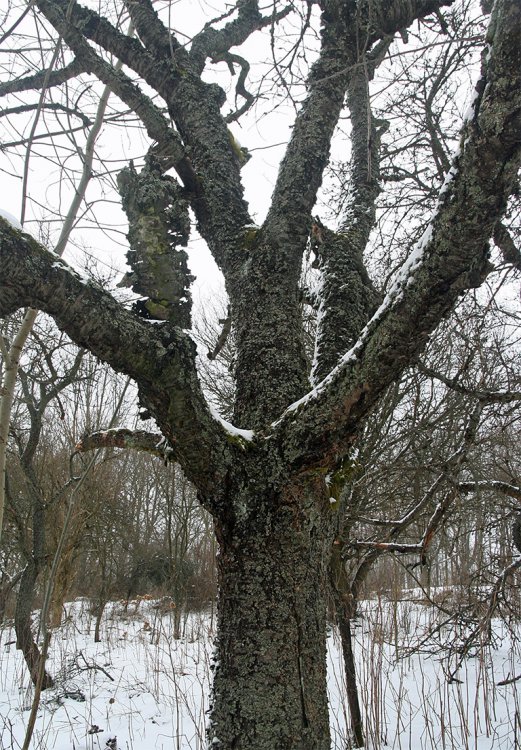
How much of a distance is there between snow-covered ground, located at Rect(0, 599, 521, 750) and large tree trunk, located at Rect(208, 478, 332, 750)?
1.34m

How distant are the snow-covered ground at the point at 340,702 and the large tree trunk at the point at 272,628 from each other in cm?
134

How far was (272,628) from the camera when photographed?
47.4 inches

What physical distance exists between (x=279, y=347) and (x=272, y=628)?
772 mm

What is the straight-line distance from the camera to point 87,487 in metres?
6.32

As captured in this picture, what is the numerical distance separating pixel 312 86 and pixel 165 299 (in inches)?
41.4

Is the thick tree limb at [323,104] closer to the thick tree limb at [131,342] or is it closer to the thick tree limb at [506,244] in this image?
the thick tree limb at [131,342]

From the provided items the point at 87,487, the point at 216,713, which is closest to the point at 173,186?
the point at 216,713

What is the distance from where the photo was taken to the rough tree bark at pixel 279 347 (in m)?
1.03

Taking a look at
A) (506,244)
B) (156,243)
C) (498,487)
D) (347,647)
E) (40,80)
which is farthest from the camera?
(347,647)

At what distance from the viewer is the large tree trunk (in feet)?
3.80

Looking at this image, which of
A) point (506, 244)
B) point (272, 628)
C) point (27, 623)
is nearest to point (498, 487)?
point (506, 244)

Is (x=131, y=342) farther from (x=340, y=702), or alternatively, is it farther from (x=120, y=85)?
(x=340, y=702)

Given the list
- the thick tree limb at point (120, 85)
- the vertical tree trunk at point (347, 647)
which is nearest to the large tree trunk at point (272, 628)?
the thick tree limb at point (120, 85)

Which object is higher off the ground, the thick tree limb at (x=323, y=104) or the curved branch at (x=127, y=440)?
the thick tree limb at (x=323, y=104)
